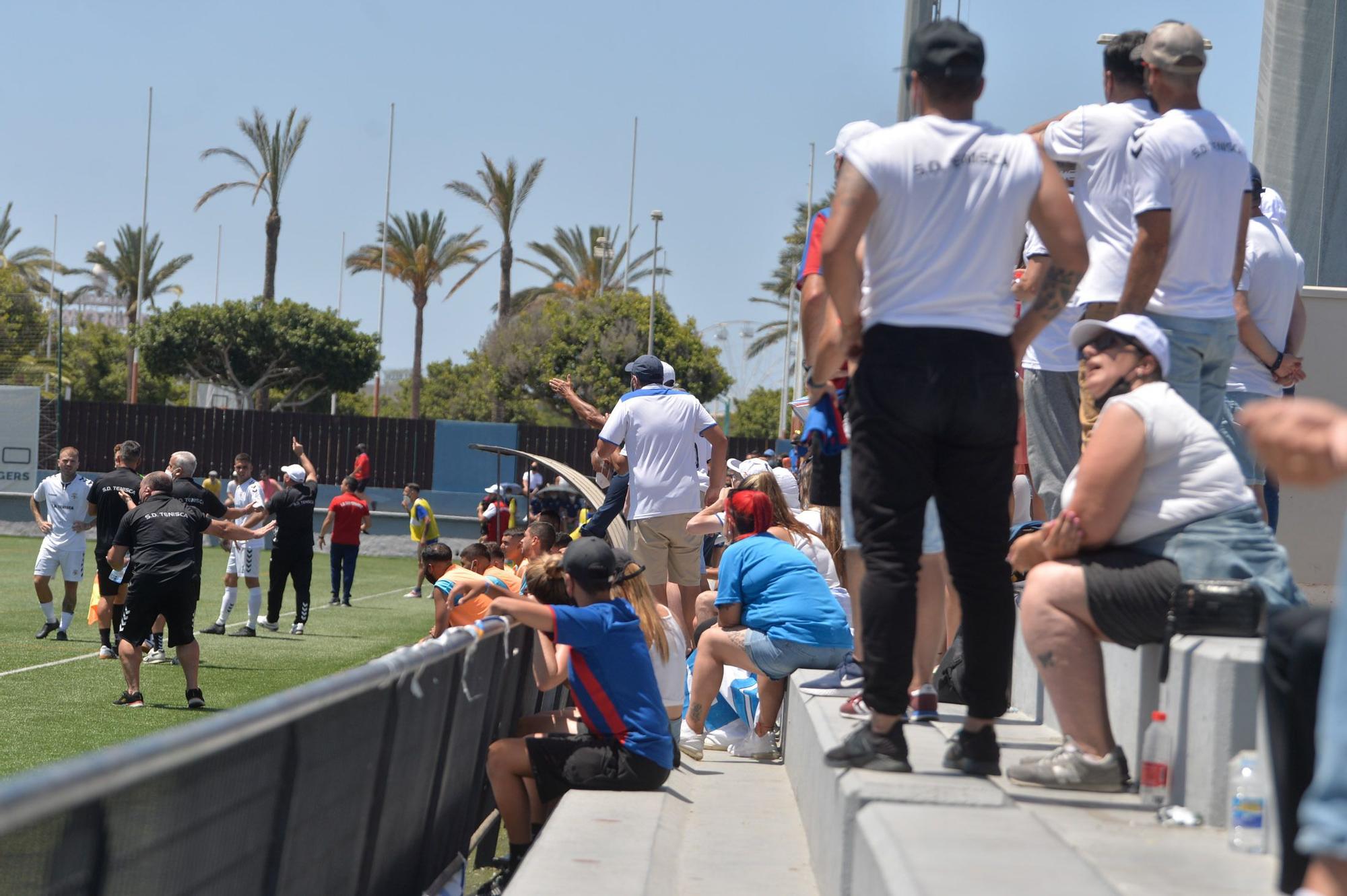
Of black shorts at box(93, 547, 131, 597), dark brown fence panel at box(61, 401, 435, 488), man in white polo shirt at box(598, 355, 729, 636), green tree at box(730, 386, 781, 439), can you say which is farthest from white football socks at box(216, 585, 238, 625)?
green tree at box(730, 386, 781, 439)

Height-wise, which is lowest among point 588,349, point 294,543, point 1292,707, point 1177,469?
point 294,543

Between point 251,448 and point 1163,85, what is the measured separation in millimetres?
38909

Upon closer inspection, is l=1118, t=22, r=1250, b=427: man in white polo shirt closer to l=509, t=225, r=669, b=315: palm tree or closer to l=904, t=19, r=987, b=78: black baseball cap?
l=904, t=19, r=987, b=78: black baseball cap

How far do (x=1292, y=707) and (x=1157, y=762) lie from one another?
4.87 ft

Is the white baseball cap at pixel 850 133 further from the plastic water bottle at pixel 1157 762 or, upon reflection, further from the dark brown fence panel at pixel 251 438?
the dark brown fence panel at pixel 251 438

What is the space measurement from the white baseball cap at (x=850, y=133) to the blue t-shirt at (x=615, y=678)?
2.53 meters

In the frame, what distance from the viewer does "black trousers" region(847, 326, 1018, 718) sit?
12.7 ft

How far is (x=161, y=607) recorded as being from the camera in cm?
1234

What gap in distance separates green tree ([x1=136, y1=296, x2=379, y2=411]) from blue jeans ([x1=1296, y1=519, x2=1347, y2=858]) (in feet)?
187

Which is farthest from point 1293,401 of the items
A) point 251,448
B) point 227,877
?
point 251,448

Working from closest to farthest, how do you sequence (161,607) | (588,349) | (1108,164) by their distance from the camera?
(1108,164) → (161,607) → (588,349)

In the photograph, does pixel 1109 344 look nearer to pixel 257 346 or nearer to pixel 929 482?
pixel 929 482

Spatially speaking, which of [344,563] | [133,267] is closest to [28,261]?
[133,267]

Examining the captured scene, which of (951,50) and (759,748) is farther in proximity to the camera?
(759,748)
